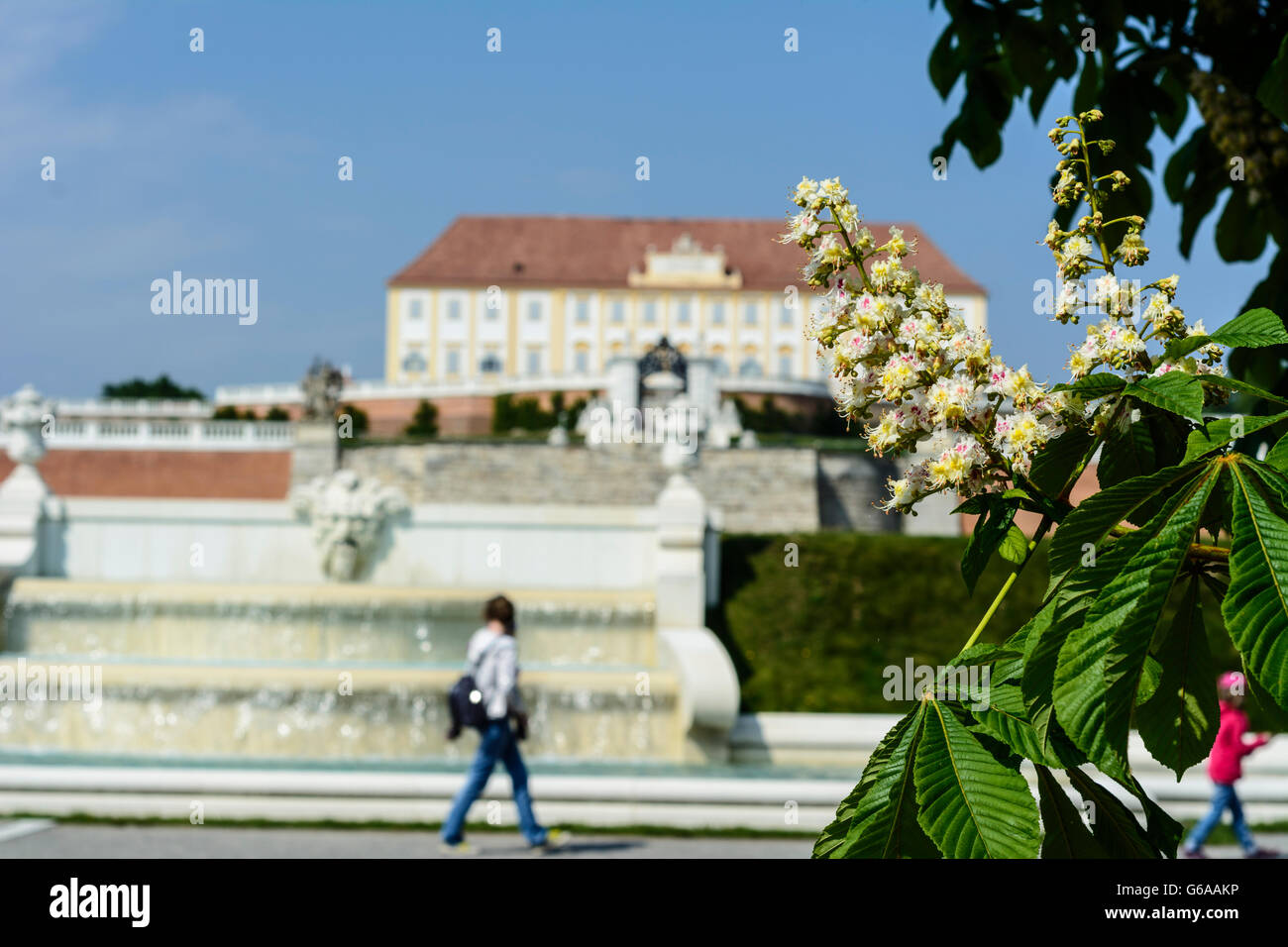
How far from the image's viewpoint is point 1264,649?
1.19m

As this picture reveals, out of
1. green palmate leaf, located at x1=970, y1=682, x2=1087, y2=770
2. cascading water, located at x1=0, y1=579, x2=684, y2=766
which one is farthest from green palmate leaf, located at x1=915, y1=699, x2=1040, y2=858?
cascading water, located at x1=0, y1=579, x2=684, y2=766

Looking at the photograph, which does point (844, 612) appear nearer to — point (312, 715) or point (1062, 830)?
point (312, 715)

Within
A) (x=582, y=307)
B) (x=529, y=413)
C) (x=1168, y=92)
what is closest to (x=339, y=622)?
(x=1168, y=92)

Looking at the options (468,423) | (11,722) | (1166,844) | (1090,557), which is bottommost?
(11,722)

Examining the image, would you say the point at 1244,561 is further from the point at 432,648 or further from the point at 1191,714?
the point at 432,648

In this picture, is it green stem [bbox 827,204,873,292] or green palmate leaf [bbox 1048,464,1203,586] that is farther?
green stem [bbox 827,204,873,292]

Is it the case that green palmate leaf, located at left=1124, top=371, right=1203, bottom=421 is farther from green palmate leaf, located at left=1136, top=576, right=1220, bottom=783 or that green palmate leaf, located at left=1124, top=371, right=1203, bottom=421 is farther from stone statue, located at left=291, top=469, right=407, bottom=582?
stone statue, located at left=291, top=469, right=407, bottom=582

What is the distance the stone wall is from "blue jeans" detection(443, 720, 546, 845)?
2724 centimetres

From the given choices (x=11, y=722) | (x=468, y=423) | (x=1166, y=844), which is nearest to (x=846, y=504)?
(x=468, y=423)

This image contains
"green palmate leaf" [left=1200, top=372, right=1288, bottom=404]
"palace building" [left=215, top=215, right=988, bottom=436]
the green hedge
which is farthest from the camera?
"palace building" [left=215, top=215, right=988, bottom=436]

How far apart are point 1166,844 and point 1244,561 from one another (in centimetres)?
63

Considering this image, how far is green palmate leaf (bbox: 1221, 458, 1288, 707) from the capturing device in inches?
46.6

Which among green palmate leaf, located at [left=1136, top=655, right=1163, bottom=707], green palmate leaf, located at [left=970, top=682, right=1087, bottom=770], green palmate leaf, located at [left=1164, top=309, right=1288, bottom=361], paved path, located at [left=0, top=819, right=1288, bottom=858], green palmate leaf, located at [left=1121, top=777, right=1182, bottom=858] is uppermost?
green palmate leaf, located at [left=1164, top=309, right=1288, bottom=361]

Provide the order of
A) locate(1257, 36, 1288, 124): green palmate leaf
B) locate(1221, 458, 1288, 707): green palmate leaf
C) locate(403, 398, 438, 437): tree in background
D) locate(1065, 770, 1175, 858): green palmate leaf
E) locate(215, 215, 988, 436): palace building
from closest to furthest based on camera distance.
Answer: locate(1221, 458, 1288, 707): green palmate leaf < locate(1065, 770, 1175, 858): green palmate leaf < locate(1257, 36, 1288, 124): green palmate leaf < locate(403, 398, 438, 437): tree in background < locate(215, 215, 988, 436): palace building
